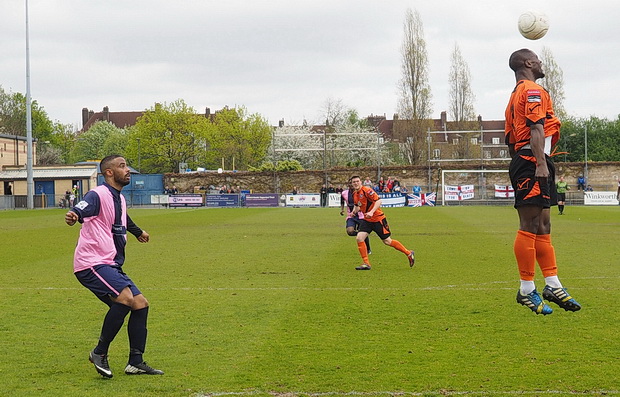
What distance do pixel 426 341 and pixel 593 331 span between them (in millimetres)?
1859

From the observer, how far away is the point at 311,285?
13.2 metres

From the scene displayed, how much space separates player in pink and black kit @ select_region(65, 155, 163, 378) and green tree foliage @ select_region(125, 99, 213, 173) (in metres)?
87.7

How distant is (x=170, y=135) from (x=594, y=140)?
46.6 m

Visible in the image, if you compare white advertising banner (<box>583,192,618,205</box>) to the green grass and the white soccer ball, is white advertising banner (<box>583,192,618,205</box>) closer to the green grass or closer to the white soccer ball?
the green grass

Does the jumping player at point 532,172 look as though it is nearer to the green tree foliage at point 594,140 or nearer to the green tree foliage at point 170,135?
the green tree foliage at point 594,140

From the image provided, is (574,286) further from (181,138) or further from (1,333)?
(181,138)

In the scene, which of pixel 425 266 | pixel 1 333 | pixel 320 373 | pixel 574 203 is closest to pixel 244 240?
pixel 425 266

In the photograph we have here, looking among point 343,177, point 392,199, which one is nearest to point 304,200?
point 392,199

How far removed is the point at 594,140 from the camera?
274 feet

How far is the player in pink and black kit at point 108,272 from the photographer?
22.8ft

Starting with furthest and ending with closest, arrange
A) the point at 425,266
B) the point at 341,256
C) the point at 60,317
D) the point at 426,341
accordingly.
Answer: the point at 341,256 → the point at 425,266 → the point at 60,317 → the point at 426,341

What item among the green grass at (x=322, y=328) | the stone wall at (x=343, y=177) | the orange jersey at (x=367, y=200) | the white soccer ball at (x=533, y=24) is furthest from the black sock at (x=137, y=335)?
the stone wall at (x=343, y=177)

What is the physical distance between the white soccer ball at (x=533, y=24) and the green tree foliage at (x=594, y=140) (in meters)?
75.4

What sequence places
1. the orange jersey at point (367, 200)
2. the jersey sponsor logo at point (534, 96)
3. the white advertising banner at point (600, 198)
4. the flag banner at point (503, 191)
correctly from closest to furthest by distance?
the jersey sponsor logo at point (534, 96) → the orange jersey at point (367, 200) → the white advertising banner at point (600, 198) → the flag banner at point (503, 191)
